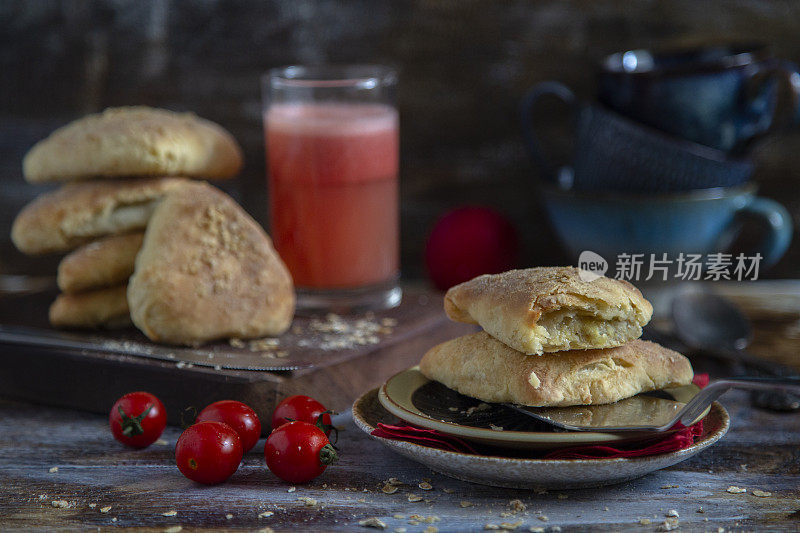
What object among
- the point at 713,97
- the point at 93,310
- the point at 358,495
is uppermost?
the point at 713,97

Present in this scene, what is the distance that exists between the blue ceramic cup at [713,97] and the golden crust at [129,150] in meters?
0.78

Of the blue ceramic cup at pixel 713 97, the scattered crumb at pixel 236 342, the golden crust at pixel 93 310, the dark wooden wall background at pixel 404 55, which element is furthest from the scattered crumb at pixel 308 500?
the dark wooden wall background at pixel 404 55

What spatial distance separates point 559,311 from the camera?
1.03 metres

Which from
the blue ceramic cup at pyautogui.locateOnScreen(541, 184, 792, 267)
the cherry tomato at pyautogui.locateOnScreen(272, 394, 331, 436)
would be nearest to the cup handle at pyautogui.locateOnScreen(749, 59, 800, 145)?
the blue ceramic cup at pyautogui.locateOnScreen(541, 184, 792, 267)

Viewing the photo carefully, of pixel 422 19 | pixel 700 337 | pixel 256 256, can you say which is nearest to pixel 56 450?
pixel 256 256

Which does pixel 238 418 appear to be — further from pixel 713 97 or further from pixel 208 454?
pixel 713 97

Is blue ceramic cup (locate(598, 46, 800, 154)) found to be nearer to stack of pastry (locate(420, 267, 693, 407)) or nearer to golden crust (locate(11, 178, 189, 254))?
stack of pastry (locate(420, 267, 693, 407))

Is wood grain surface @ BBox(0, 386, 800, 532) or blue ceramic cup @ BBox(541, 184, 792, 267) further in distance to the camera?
blue ceramic cup @ BBox(541, 184, 792, 267)

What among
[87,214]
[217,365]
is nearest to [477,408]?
[217,365]

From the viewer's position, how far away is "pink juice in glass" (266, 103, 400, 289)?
1.58 m

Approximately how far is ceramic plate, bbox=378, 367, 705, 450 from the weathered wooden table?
7 cm

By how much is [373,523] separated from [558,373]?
267mm

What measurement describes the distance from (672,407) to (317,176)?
31.4 inches

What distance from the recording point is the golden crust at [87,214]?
143 centimetres
